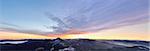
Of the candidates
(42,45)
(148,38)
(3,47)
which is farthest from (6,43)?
(148,38)

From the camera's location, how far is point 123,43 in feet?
21.5

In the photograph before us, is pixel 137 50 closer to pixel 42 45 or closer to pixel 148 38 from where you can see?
pixel 148 38

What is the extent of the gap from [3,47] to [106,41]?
1.51 meters

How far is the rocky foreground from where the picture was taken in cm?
629

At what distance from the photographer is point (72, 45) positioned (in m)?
6.44

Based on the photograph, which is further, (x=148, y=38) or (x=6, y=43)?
(x=148, y=38)

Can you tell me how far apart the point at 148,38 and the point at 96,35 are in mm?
805

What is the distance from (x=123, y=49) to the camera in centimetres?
653

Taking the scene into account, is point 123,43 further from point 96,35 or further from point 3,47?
point 3,47

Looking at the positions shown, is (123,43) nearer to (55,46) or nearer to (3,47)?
(55,46)

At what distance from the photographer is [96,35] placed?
6.52 m

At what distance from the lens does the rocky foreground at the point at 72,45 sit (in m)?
6.29

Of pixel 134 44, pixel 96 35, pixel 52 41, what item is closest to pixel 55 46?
pixel 52 41

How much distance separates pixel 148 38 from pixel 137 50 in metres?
0.26
